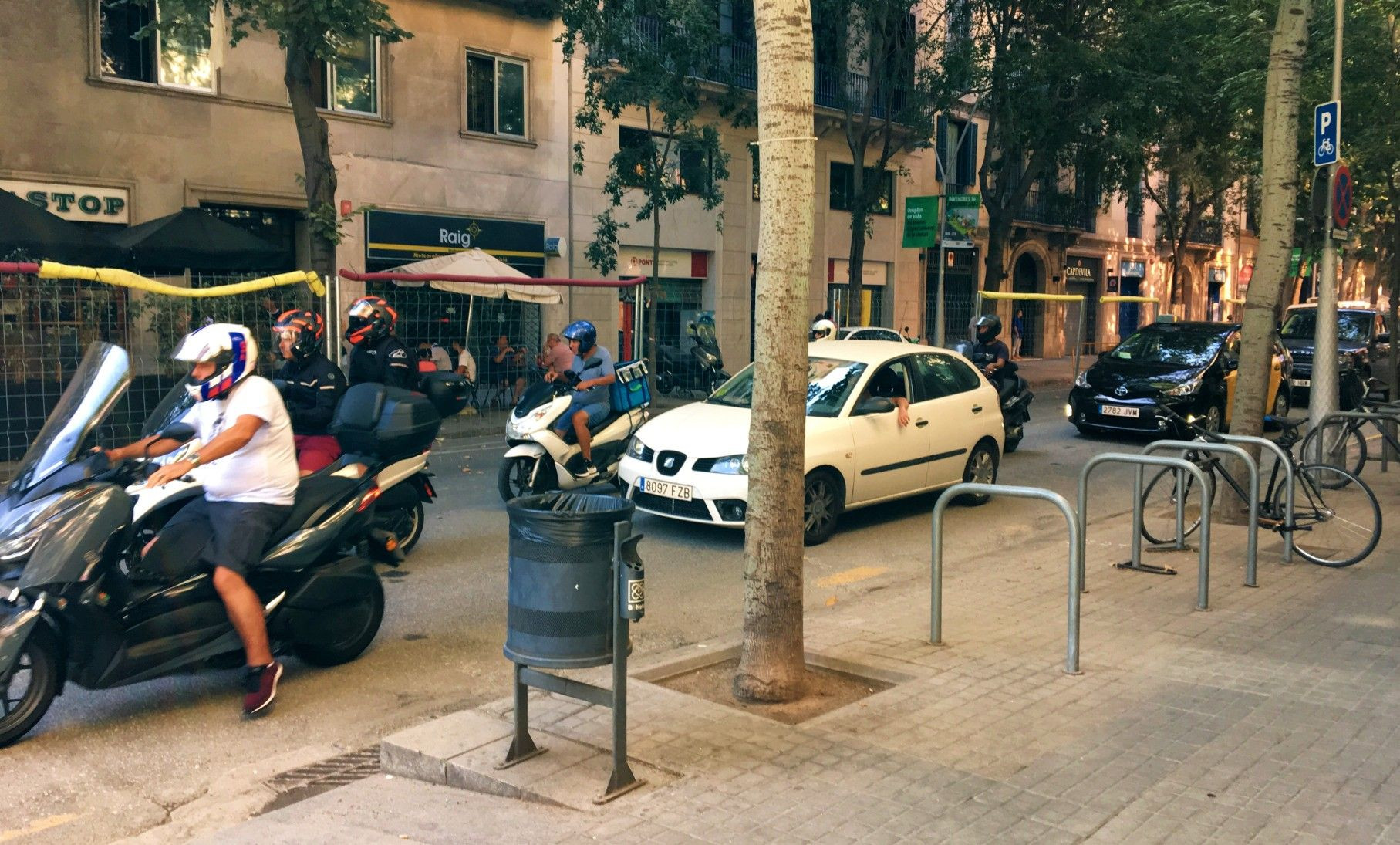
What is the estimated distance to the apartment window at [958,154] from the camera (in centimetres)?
3550

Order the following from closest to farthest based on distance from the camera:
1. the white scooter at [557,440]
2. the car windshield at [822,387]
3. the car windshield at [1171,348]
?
the car windshield at [822,387] → the white scooter at [557,440] → the car windshield at [1171,348]

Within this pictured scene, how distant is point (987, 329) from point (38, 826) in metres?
11.6

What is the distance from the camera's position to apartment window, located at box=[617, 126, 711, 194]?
2234cm

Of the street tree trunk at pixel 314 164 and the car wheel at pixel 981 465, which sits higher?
the street tree trunk at pixel 314 164

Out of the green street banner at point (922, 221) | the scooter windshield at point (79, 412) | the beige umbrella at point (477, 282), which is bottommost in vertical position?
the scooter windshield at point (79, 412)

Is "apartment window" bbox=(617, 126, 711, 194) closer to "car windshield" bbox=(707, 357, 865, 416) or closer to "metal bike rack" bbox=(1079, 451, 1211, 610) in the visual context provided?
"car windshield" bbox=(707, 357, 865, 416)

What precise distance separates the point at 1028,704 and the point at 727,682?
1351mm

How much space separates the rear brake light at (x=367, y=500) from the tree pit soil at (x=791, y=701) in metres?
1.77

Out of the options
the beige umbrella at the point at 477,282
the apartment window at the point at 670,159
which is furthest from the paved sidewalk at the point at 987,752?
the apartment window at the point at 670,159

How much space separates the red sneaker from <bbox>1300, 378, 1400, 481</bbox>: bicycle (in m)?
8.64

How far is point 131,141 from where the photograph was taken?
17344 millimetres

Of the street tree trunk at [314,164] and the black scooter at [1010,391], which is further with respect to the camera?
the street tree trunk at [314,164]

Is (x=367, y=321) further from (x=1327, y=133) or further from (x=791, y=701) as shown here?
(x=1327, y=133)

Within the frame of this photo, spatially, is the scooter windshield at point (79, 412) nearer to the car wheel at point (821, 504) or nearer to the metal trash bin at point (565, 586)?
the metal trash bin at point (565, 586)
